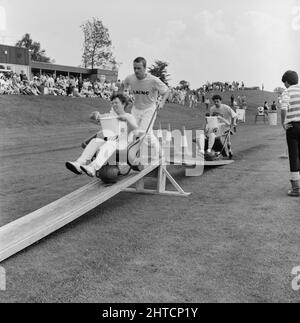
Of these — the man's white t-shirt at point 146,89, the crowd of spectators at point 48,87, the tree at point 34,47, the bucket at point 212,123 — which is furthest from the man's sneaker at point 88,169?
the tree at point 34,47

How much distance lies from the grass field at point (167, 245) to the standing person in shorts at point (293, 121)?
359 mm

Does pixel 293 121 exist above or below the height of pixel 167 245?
above

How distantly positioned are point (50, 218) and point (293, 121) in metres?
4.56

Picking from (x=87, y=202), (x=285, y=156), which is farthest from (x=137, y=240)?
(x=285, y=156)

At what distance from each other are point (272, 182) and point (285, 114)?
67.9 inches

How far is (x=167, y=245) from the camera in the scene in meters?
5.39

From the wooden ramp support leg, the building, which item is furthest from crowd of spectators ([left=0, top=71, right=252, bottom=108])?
the wooden ramp support leg

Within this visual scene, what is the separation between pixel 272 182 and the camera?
9156 mm

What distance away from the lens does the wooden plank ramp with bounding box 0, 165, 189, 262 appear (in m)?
4.87

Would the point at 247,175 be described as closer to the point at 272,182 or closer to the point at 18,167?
the point at 272,182

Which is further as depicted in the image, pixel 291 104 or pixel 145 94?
pixel 145 94

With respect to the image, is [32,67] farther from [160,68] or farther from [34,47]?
[34,47]

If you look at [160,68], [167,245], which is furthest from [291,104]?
[160,68]

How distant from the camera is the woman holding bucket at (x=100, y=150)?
654cm
